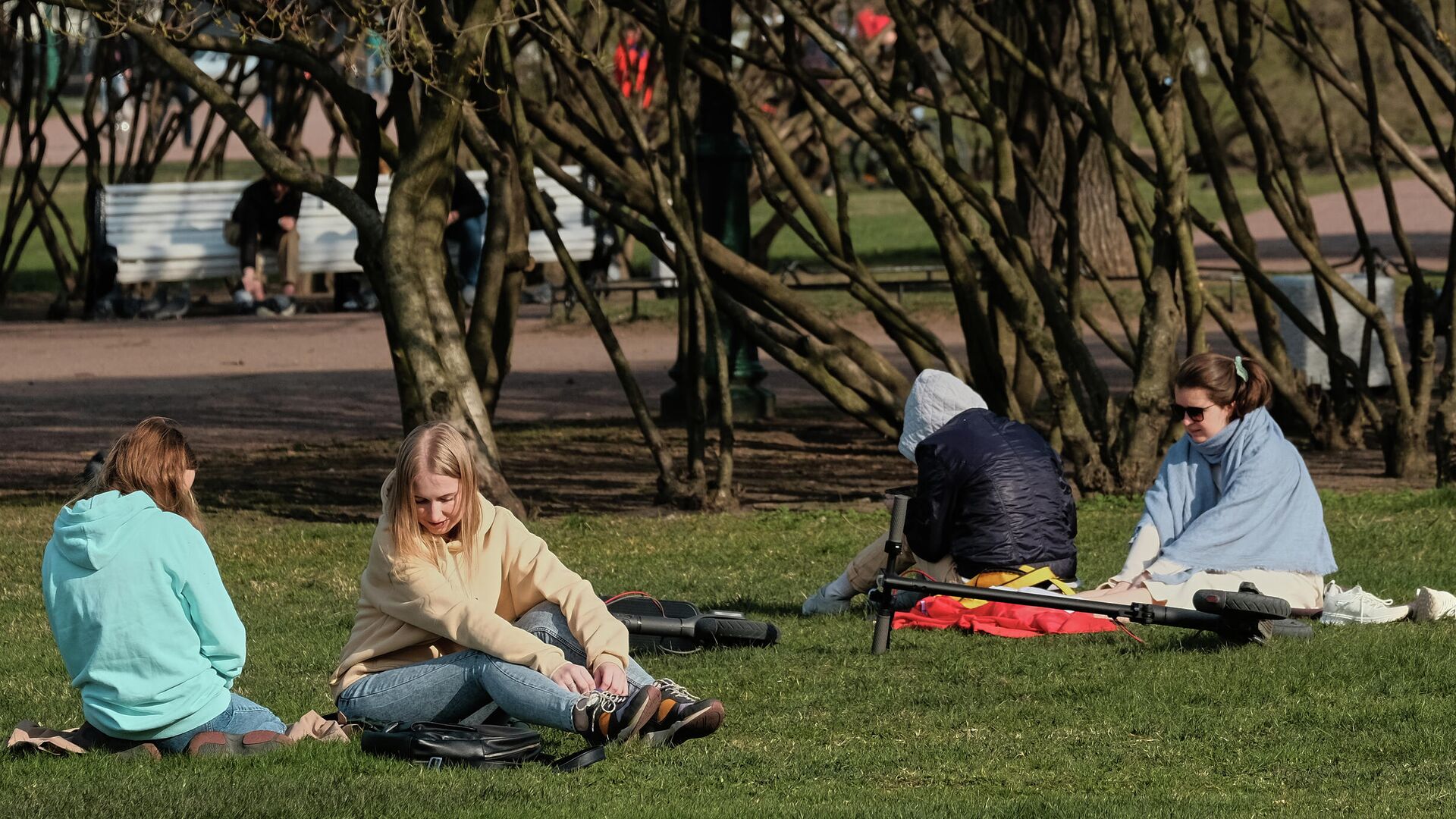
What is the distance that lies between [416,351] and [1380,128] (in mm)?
5498

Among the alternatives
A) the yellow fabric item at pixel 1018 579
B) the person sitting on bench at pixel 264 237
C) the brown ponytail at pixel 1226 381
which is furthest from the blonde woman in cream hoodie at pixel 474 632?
the person sitting on bench at pixel 264 237

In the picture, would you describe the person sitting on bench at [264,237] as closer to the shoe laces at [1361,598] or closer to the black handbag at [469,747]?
the shoe laces at [1361,598]

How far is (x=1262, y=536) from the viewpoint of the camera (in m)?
6.93

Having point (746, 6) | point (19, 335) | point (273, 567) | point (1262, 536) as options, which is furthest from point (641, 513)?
point (19, 335)

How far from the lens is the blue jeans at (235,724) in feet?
17.2

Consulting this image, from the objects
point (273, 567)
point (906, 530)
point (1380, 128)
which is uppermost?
point (1380, 128)

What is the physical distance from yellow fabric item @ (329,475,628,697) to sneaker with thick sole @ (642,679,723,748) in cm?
23

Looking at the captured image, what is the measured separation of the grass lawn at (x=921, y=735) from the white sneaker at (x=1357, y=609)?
0.36ft

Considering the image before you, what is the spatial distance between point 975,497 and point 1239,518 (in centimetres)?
91

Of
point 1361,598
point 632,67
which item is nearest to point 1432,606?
point 1361,598

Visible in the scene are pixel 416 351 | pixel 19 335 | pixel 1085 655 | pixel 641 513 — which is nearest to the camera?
pixel 1085 655

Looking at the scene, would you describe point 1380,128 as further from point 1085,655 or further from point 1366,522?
point 1085,655

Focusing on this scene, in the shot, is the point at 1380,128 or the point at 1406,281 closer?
the point at 1380,128

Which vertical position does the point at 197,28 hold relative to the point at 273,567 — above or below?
above
